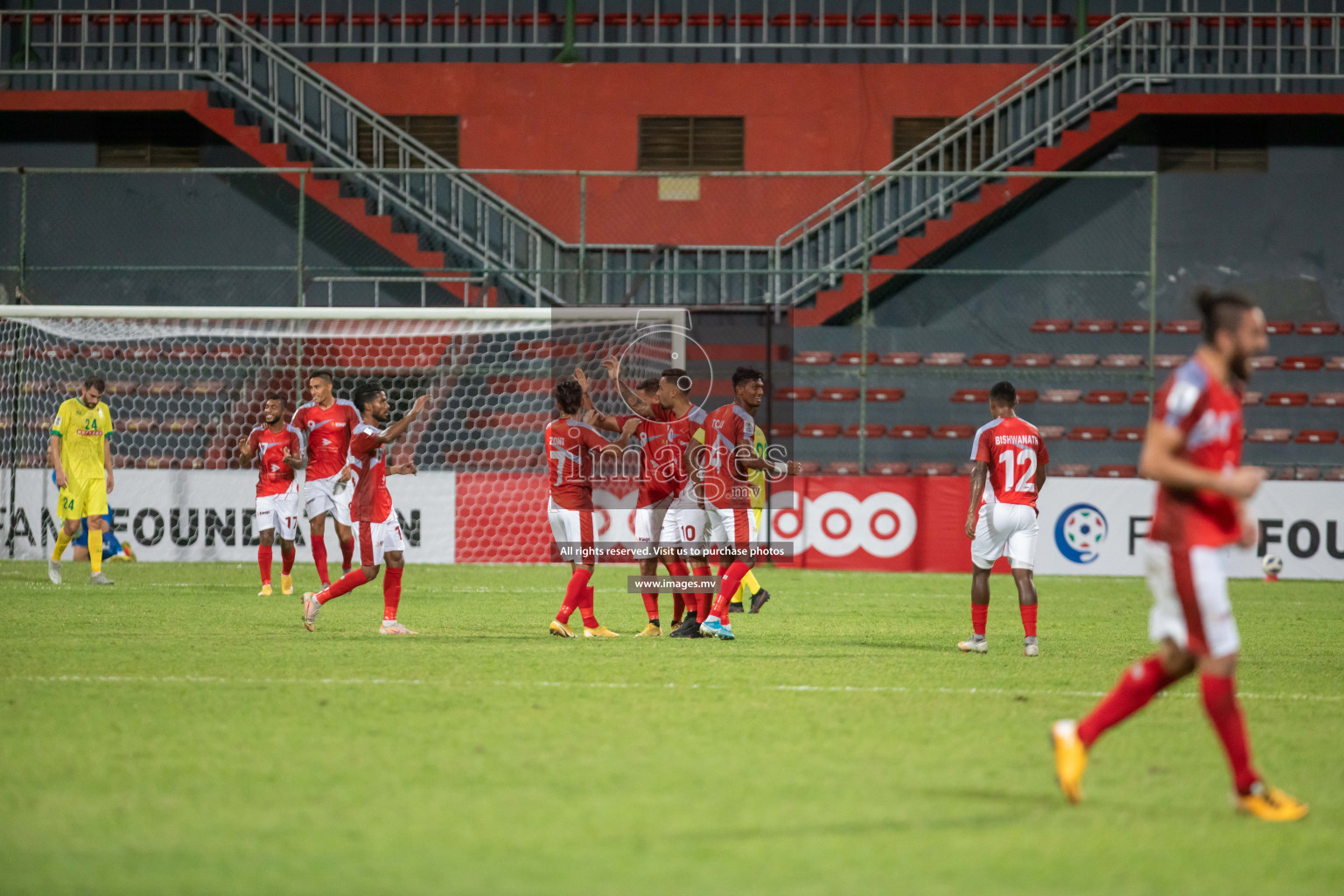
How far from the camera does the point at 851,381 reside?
22422 millimetres

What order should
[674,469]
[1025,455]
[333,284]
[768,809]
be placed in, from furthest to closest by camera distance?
[333,284] < [674,469] < [1025,455] < [768,809]

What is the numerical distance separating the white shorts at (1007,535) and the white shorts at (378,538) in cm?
433

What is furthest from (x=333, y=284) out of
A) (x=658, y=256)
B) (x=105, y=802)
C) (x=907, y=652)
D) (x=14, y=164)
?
(x=105, y=802)

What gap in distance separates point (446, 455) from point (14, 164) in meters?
13.0

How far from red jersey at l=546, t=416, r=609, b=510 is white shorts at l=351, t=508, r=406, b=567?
1.26 meters

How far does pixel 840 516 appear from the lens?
18547 mm

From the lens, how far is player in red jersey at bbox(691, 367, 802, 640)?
426 inches

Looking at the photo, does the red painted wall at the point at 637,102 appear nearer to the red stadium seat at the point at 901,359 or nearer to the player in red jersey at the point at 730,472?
the red stadium seat at the point at 901,359

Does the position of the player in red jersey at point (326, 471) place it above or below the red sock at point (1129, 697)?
above

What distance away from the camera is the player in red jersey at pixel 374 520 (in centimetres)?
1067

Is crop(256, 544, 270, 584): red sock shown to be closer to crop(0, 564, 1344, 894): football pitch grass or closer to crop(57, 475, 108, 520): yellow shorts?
crop(57, 475, 108, 520): yellow shorts

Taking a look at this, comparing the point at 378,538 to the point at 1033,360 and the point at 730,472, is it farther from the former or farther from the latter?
the point at 1033,360

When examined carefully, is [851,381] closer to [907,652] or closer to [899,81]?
[899,81]

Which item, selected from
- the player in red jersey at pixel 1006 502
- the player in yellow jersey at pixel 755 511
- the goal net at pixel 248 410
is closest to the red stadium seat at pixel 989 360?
the goal net at pixel 248 410
